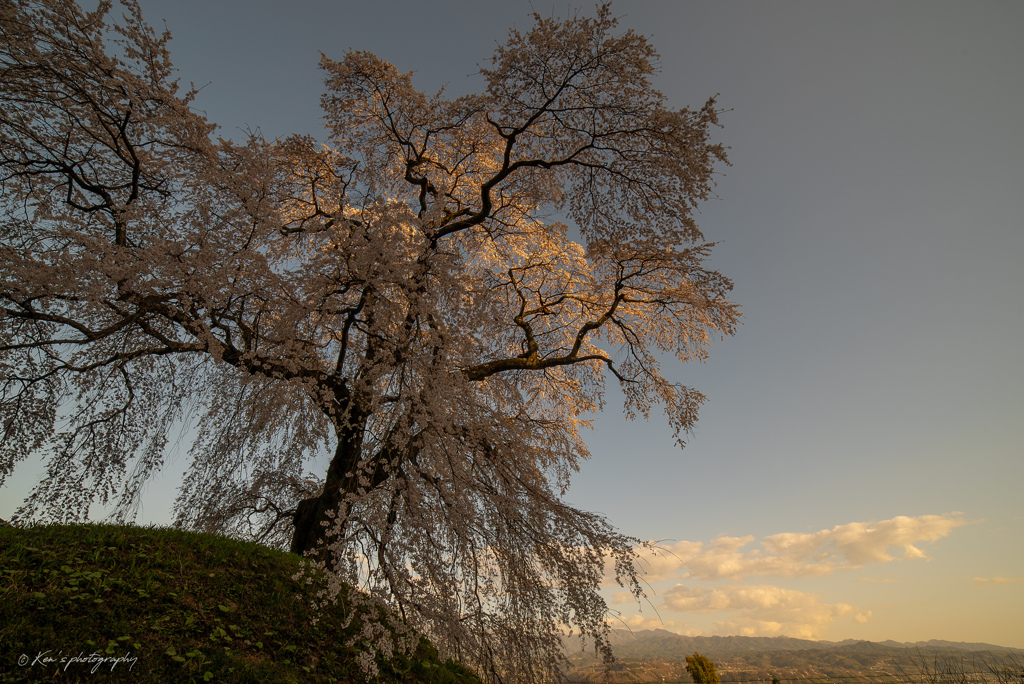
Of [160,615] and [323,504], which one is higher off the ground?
[323,504]

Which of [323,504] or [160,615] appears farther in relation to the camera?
[323,504]

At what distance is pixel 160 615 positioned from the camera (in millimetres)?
4352

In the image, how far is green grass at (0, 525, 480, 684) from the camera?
12.0 feet

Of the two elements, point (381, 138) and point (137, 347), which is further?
point (381, 138)

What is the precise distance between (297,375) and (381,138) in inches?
219

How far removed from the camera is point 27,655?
3.46m

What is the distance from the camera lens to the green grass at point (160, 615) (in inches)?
144

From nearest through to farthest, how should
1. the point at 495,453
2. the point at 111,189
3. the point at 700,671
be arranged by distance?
the point at 495,453, the point at 111,189, the point at 700,671

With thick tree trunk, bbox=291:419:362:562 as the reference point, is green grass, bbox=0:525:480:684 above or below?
below

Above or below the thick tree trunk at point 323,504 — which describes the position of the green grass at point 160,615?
below

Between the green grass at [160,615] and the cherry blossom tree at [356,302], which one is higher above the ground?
the cherry blossom tree at [356,302]

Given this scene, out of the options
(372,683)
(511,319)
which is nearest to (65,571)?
(372,683)

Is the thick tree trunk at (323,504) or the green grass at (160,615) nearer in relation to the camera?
the green grass at (160,615)

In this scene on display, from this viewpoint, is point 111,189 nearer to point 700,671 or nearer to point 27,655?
point 27,655
